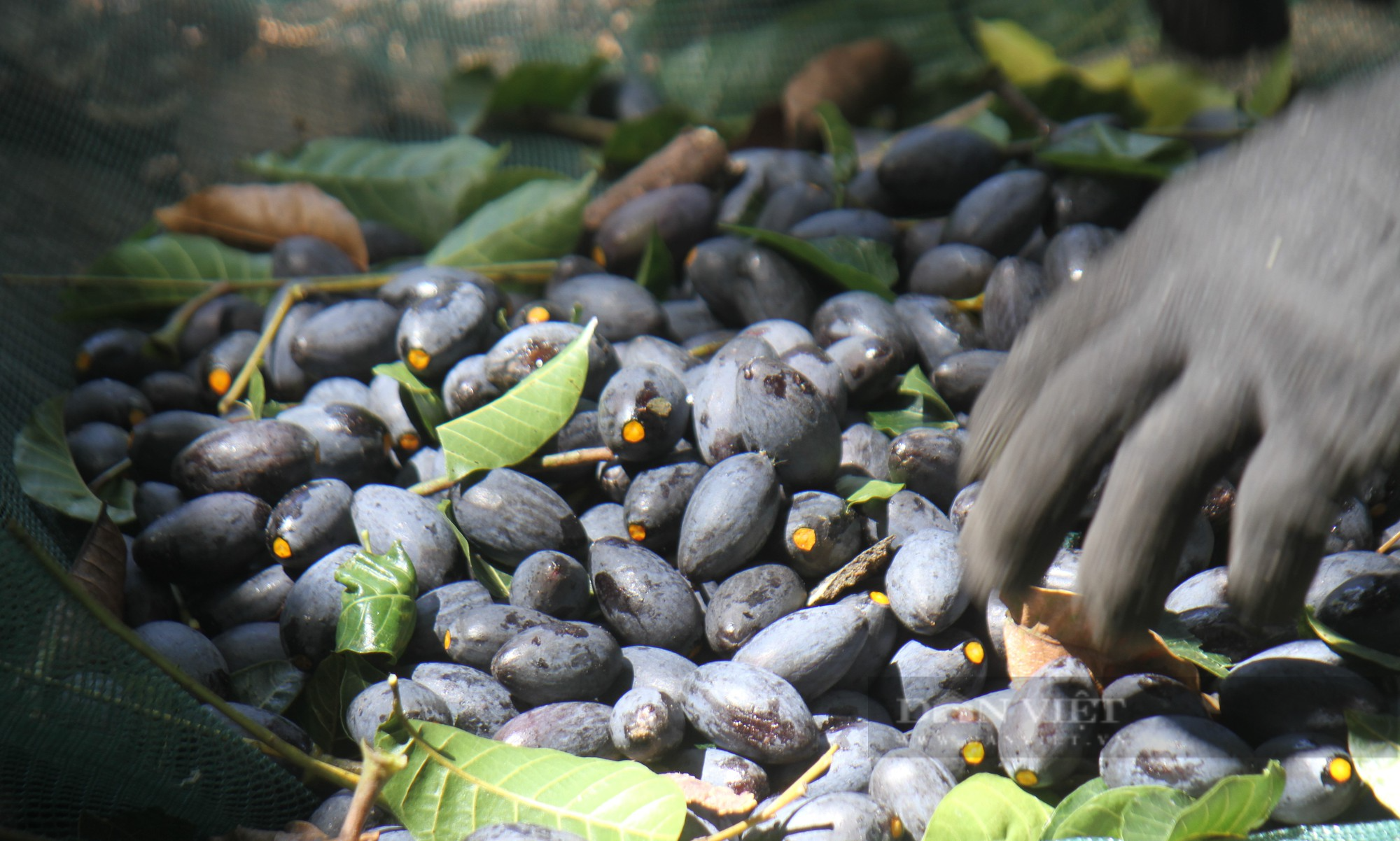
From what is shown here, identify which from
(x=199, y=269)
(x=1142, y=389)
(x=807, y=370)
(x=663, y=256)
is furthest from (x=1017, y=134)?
(x=199, y=269)

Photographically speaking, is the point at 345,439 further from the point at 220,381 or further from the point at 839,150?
the point at 839,150

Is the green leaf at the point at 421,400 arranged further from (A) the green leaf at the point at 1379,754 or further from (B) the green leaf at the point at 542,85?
(B) the green leaf at the point at 542,85

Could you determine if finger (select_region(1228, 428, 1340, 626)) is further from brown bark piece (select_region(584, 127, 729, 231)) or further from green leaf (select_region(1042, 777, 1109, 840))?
brown bark piece (select_region(584, 127, 729, 231))

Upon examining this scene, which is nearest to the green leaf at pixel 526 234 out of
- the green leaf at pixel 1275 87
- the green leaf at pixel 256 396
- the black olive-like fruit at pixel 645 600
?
the green leaf at pixel 256 396

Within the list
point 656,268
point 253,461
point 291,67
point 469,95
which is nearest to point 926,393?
point 656,268

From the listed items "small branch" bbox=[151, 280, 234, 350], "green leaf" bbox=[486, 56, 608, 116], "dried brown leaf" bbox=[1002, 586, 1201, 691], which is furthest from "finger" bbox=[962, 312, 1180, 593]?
"green leaf" bbox=[486, 56, 608, 116]

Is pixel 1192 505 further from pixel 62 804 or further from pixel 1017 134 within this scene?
pixel 1017 134
